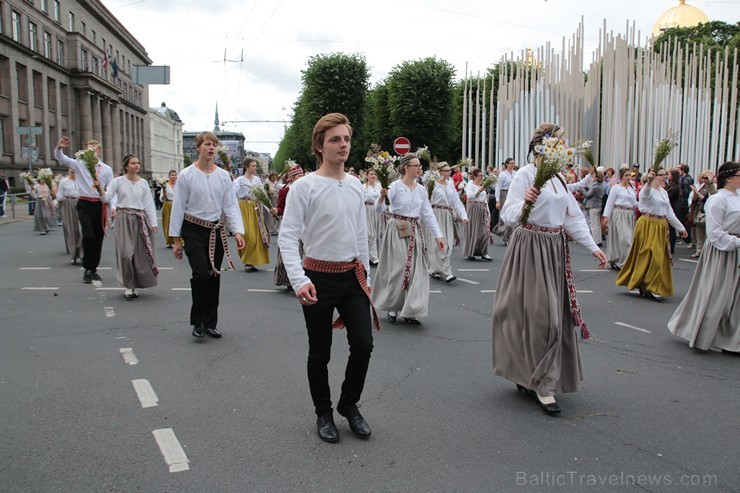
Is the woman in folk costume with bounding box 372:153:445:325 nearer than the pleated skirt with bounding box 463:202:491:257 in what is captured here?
Yes

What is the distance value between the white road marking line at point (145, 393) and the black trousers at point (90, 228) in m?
5.68

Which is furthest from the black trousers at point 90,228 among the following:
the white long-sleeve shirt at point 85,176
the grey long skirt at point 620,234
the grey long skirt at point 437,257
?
the grey long skirt at point 620,234

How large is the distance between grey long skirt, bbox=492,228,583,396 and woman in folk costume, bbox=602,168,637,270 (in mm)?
7240

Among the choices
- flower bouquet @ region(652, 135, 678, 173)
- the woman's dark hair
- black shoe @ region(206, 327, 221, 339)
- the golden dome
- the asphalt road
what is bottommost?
the asphalt road

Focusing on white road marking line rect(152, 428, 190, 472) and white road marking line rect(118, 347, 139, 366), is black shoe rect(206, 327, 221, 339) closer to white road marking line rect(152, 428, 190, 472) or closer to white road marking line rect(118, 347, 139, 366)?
white road marking line rect(118, 347, 139, 366)

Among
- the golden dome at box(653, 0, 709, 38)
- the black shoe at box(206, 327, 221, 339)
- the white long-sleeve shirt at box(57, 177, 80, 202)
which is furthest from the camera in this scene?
the golden dome at box(653, 0, 709, 38)

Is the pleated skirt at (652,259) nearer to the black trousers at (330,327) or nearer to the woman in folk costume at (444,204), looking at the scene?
the woman in folk costume at (444,204)

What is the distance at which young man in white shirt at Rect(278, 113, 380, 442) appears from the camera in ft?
12.8

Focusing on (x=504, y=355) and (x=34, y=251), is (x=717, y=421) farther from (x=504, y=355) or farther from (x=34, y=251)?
(x=34, y=251)

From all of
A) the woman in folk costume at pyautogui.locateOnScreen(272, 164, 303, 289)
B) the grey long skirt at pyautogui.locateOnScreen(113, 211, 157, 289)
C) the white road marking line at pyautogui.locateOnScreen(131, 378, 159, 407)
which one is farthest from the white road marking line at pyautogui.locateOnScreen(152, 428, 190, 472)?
the grey long skirt at pyautogui.locateOnScreen(113, 211, 157, 289)

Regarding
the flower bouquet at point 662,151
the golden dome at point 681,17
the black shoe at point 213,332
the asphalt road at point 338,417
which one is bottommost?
the asphalt road at point 338,417

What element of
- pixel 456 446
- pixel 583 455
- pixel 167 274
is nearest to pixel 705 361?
pixel 583 455

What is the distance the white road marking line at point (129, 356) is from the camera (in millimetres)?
5578

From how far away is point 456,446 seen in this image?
12.8 ft
